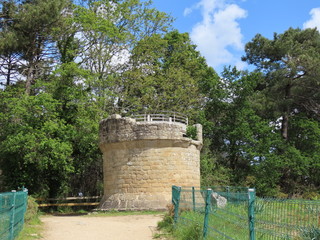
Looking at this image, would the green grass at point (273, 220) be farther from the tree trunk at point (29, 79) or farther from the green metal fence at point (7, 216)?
the tree trunk at point (29, 79)

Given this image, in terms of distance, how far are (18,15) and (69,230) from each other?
64.0 ft

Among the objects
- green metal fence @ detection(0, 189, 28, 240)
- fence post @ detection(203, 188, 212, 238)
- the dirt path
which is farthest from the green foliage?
green metal fence @ detection(0, 189, 28, 240)

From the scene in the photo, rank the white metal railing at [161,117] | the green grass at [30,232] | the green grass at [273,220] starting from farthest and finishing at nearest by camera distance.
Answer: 1. the white metal railing at [161,117]
2. the green grass at [30,232]
3. the green grass at [273,220]

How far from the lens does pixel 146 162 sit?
18.3m

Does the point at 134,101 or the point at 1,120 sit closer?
the point at 1,120

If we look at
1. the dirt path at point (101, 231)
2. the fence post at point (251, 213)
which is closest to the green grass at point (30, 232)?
the dirt path at point (101, 231)

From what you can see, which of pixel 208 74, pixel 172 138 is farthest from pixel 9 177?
pixel 208 74

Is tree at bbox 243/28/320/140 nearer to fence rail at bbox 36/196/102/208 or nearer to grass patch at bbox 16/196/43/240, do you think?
fence rail at bbox 36/196/102/208

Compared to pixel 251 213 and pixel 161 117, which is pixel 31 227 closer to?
pixel 251 213

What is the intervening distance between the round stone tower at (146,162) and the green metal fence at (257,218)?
948cm

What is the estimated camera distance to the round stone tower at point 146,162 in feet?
59.5

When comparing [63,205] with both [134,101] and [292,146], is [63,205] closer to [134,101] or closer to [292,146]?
[134,101]

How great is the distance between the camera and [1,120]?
22.5m

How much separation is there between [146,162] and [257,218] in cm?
1204
